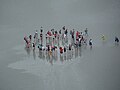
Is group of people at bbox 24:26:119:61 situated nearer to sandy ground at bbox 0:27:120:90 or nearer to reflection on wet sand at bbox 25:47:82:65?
reflection on wet sand at bbox 25:47:82:65

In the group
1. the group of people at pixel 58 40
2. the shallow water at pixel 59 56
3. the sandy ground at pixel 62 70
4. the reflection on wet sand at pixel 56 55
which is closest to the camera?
the sandy ground at pixel 62 70

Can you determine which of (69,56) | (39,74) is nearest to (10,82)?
(39,74)

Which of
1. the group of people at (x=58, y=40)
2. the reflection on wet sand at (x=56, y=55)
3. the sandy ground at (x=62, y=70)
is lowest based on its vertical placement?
the sandy ground at (x=62, y=70)

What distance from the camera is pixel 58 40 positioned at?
26188 millimetres

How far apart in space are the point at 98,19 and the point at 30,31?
23.8 ft

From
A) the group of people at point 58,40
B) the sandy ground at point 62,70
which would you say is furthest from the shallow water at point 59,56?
the group of people at point 58,40

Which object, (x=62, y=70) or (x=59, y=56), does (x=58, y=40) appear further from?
(x=62, y=70)

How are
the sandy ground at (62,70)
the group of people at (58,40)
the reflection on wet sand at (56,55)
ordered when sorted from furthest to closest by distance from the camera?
the group of people at (58,40), the reflection on wet sand at (56,55), the sandy ground at (62,70)

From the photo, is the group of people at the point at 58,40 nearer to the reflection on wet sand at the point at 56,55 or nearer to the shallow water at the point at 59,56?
the reflection on wet sand at the point at 56,55

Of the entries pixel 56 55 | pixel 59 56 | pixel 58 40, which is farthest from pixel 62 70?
pixel 58 40

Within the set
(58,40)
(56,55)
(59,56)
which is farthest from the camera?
(58,40)

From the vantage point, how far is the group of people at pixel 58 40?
24312mm

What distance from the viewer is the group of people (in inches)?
957

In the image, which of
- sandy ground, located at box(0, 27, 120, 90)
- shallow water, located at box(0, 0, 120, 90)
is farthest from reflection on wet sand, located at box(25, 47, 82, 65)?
sandy ground, located at box(0, 27, 120, 90)
